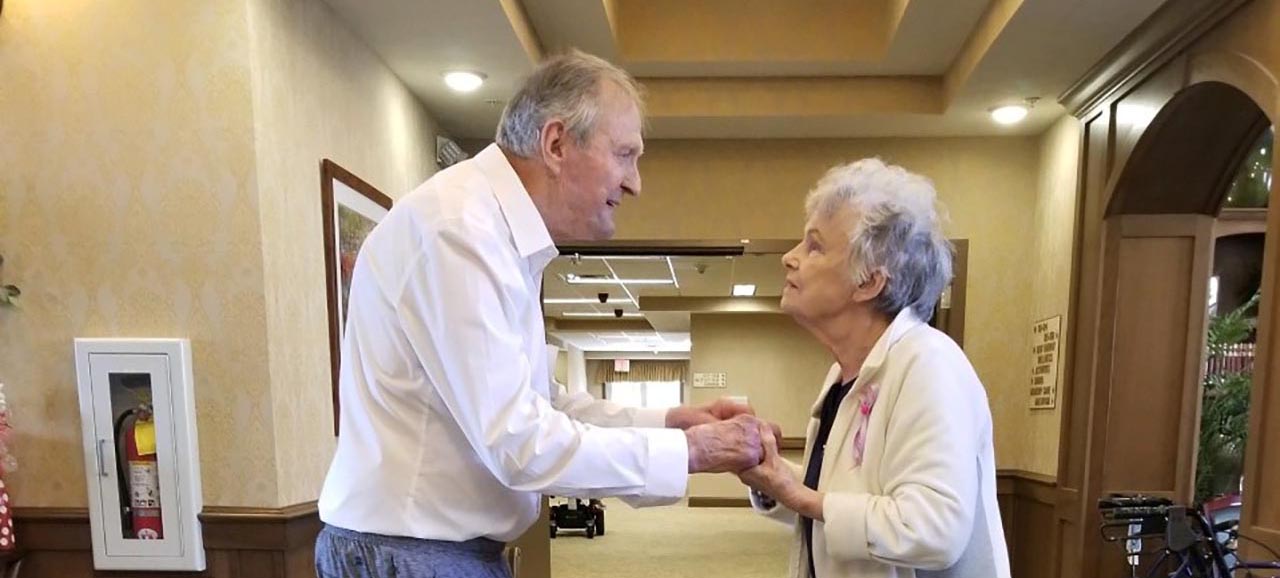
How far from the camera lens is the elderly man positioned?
0.97 meters

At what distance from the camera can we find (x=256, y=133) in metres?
1.95

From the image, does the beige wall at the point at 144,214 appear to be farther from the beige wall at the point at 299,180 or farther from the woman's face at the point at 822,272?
the woman's face at the point at 822,272

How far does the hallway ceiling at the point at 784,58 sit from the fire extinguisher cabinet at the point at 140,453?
1235mm

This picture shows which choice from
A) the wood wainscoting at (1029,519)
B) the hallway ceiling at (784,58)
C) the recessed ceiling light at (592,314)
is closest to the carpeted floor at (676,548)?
the wood wainscoting at (1029,519)

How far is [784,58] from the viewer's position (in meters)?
3.31

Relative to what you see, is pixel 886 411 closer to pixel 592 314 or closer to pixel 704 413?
pixel 704 413

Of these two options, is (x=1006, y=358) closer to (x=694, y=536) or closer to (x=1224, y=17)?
(x=1224, y=17)

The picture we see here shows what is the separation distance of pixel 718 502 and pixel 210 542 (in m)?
8.27

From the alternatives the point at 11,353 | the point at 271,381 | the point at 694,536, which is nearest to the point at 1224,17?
the point at 271,381

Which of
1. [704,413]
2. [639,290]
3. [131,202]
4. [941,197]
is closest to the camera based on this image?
[704,413]

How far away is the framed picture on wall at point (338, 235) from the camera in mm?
2324

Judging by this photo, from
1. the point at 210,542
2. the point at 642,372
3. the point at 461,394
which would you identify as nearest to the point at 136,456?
the point at 210,542

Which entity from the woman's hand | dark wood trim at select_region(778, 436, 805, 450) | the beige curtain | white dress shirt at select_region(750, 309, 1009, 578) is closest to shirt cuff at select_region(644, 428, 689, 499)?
the woman's hand

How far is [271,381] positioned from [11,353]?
651 millimetres
